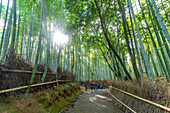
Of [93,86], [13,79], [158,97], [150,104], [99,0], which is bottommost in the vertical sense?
[93,86]

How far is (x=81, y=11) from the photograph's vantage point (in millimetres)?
6289

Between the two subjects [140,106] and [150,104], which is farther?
[140,106]

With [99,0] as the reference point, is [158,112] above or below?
below

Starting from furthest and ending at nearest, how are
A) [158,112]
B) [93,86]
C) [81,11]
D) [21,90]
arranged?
[93,86]
[81,11]
[21,90]
[158,112]

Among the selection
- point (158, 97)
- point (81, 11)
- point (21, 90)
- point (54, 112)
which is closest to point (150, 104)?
point (158, 97)

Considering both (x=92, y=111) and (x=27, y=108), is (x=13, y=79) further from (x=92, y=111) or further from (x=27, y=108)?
(x=92, y=111)

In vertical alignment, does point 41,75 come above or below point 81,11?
below

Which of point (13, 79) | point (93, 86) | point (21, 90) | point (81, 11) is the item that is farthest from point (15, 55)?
point (93, 86)

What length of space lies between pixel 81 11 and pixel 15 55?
502cm

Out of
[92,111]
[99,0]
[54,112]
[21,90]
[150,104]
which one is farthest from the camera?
[99,0]

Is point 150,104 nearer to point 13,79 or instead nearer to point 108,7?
point 13,79

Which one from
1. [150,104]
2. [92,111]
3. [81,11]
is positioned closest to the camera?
[150,104]

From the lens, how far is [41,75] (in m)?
3.70

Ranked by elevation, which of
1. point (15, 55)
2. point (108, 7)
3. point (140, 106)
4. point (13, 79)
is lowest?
point (140, 106)
